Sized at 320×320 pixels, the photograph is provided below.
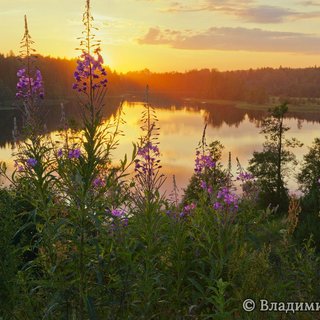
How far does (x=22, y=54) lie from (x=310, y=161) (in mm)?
38489

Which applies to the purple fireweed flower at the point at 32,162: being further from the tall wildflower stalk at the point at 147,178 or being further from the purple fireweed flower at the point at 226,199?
the purple fireweed flower at the point at 226,199

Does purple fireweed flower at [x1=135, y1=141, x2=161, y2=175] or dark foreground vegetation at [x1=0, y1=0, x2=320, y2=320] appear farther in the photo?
purple fireweed flower at [x1=135, y1=141, x2=161, y2=175]

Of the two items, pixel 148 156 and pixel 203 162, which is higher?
pixel 148 156

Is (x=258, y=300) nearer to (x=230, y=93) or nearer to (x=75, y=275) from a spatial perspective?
(x=75, y=275)

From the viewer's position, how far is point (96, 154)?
3.92 m

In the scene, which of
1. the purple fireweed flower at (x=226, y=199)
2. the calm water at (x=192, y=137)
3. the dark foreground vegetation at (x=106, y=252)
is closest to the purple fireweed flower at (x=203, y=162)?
the purple fireweed flower at (x=226, y=199)

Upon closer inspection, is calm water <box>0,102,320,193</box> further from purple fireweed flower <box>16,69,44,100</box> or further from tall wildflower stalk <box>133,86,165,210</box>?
purple fireweed flower <box>16,69,44,100</box>

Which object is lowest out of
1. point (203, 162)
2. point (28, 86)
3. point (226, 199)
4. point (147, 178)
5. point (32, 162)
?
point (226, 199)

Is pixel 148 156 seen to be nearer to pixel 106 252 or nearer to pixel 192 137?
pixel 106 252

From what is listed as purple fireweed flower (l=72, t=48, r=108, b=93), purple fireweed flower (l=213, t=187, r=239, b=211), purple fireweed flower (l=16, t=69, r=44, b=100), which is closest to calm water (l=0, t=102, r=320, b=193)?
purple fireweed flower (l=213, t=187, r=239, b=211)

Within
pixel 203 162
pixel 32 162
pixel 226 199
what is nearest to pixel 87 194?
pixel 32 162

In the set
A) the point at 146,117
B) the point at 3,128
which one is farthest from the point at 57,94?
the point at 146,117

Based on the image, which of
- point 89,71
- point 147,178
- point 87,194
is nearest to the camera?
point 87,194

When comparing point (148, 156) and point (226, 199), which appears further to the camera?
point (226, 199)
